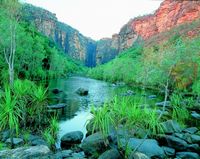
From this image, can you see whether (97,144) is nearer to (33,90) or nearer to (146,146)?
(146,146)

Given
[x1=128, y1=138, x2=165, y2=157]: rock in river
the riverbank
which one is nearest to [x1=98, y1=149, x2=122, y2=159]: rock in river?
the riverbank

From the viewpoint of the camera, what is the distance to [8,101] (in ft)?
37.8

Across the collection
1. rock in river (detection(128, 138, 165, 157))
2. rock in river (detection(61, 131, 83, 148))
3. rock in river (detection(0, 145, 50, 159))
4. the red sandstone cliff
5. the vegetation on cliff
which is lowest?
rock in river (detection(61, 131, 83, 148))

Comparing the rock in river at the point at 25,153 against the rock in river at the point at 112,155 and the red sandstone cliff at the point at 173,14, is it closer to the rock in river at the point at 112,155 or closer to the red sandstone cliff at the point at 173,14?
the rock in river at the point at 112,155

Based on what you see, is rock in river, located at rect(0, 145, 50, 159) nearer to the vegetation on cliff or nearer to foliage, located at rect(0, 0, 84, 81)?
the vegetation on cliff

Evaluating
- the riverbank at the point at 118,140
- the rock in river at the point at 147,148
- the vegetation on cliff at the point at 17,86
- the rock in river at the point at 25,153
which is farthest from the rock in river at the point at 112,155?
the vegetation on cliff at the point at 17,86

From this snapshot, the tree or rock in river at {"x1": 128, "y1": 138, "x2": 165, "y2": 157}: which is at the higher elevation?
the tree

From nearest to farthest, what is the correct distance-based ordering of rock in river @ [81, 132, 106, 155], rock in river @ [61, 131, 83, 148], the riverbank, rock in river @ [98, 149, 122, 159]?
the riverbank, rock in river @ [98, 149, 122, 159], rock in river @ [81, 132, 106, 155], rock in river @ [61, 131, 83, 148]

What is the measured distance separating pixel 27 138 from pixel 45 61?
68.8m

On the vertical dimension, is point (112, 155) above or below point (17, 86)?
below

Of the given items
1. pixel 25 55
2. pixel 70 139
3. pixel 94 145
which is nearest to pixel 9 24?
pixel 25 55

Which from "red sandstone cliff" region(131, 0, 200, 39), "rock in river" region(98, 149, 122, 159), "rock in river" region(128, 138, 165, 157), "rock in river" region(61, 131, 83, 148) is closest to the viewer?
"rock in river" region(98, 149, 122, 159)

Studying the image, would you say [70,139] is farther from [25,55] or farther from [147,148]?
[25,55]

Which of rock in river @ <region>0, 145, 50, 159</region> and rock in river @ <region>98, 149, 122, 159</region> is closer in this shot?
rock in river @ <region>0, 145, 50, 159</region>
